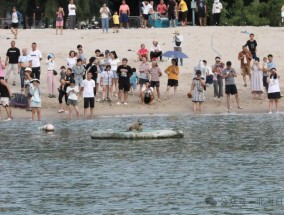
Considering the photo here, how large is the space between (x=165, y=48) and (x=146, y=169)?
78.9 feet

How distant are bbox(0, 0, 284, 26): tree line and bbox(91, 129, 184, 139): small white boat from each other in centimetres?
2813

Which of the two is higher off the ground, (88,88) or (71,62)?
(71,62)

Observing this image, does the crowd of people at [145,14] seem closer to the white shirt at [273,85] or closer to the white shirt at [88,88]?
the white shirt at [273,85]

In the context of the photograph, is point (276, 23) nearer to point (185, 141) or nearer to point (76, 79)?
point (76, 79)

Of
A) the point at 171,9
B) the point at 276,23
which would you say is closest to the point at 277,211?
the point at 171,9

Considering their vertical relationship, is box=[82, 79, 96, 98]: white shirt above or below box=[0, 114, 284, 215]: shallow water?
above

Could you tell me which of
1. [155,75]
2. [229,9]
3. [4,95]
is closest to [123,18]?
[229,9]

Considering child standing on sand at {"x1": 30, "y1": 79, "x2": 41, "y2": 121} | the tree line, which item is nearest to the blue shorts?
the tree line

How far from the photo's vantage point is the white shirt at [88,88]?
4153 centimetres

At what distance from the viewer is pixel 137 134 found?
37094 mm

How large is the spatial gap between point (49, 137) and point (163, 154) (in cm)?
498

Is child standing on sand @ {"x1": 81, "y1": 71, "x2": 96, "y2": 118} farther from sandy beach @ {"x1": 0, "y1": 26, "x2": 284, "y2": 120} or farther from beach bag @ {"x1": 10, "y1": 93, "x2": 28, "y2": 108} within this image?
beach bag @ {"x1": 10, "y1": 93, "x2": 28, "y2": 108}

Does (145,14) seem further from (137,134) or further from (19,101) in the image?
(137,134)

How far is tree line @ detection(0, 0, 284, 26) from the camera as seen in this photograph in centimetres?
6569
